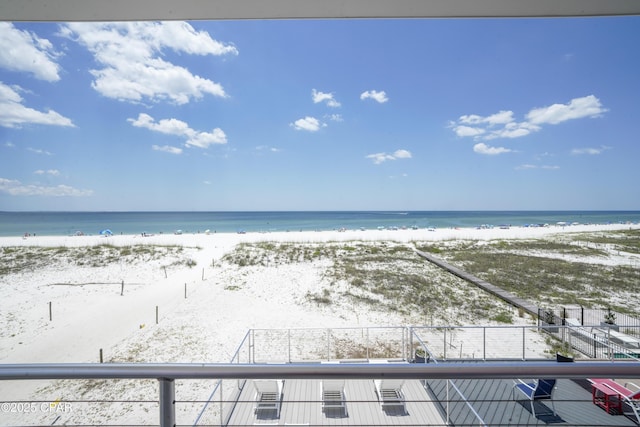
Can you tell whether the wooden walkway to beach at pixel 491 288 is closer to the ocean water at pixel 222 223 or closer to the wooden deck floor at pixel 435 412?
the wooden deck floor at pixel 435 412

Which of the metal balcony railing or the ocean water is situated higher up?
the metal balcony railing

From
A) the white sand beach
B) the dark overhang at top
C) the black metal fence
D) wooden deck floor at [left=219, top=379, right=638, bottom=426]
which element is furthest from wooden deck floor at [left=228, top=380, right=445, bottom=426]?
the dark overhang at top

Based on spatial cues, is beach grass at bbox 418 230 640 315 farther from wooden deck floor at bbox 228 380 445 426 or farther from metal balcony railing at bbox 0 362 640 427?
metal balcony railing at bbox 0 362 640 427

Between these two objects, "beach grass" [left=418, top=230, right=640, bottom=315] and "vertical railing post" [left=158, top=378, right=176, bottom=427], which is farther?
"beach grass" [left=418, top=230, right=640, bottom=315]

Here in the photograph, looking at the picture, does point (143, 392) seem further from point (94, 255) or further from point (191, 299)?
point (94, 255)

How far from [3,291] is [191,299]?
5602 millimetres

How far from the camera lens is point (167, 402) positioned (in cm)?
77

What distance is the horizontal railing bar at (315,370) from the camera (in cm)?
71

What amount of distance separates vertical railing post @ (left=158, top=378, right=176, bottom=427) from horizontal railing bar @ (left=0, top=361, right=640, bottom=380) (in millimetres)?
31

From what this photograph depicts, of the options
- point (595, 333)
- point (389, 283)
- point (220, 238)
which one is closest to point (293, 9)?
point (595, 333)

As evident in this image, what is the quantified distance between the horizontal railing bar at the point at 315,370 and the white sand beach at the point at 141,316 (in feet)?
11.2

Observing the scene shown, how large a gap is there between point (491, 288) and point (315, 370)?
931 centimetres

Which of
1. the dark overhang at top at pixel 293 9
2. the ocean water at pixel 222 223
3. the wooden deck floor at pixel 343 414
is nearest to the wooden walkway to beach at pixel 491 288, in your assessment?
the wooden deck floor at pixel 343 414

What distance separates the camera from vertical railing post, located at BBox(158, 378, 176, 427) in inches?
29.4
